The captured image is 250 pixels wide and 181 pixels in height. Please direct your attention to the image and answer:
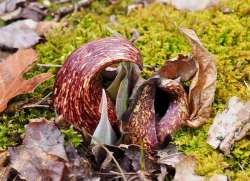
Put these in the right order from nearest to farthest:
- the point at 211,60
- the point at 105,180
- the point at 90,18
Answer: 1. the point at 105,180
2. the point at 211,60
3. the point at 90,18

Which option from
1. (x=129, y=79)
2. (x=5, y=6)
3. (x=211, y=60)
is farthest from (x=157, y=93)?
(x=5, y=6)

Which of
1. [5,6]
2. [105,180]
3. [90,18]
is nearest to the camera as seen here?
[105,180]

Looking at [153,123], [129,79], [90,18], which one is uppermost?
[90,18]

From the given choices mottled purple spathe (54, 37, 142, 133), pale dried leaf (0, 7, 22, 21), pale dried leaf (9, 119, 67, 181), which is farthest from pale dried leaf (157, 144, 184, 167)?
pale dried leaf (0, 7, 22, 21)

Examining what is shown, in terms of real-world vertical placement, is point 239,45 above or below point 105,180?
above

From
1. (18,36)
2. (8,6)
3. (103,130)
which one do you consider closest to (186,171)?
(103,130)

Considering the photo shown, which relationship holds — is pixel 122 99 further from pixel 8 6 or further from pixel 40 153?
pixel 8 6

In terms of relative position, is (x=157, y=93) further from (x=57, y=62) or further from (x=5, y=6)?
(x=5, y=6)

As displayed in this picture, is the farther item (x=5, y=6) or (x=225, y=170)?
(x=5, y=6)
